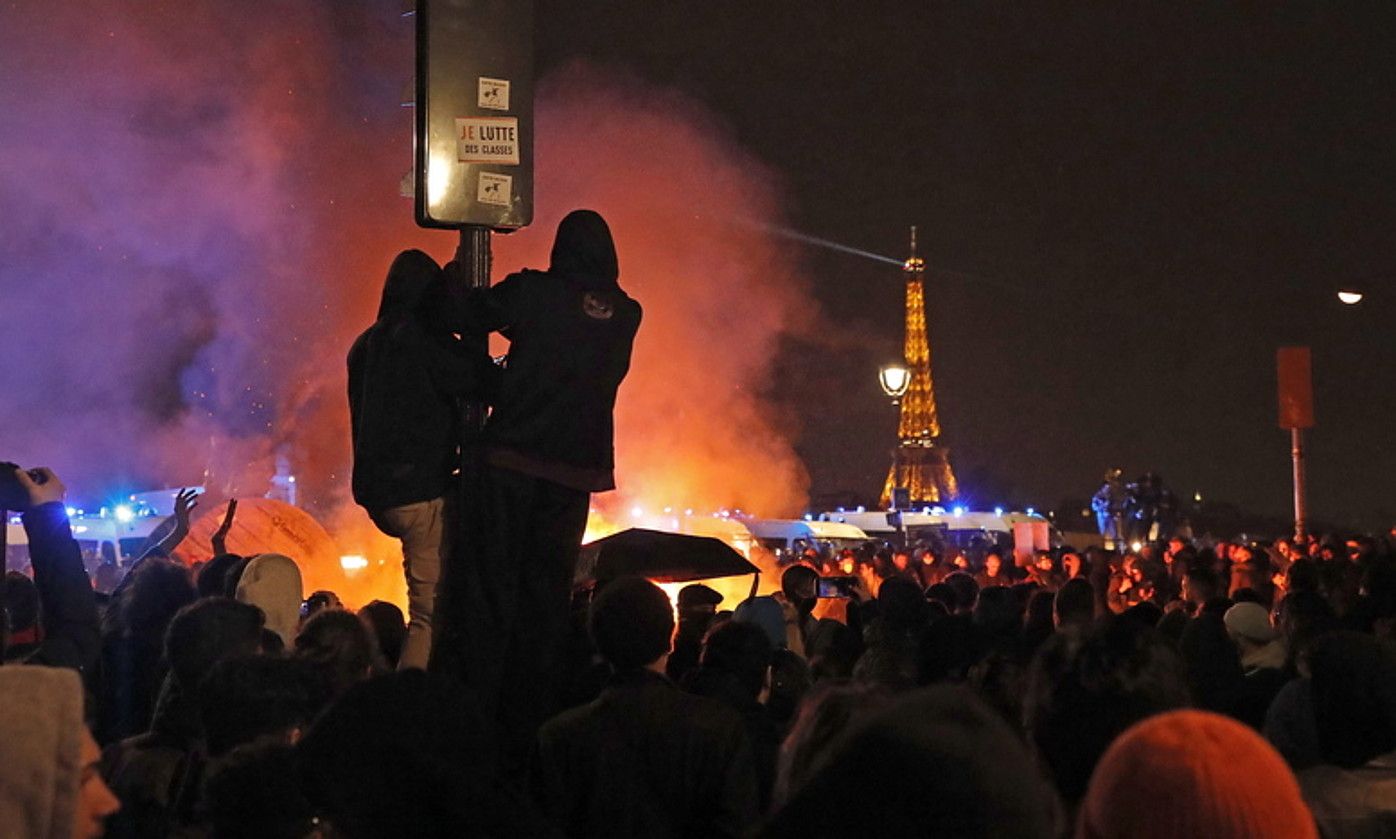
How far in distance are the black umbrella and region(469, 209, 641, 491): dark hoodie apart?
3.84 meters

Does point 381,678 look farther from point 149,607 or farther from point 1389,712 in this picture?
point 149,607

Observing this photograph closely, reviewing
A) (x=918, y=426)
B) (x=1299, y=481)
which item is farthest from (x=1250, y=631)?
(x=918, y=426)

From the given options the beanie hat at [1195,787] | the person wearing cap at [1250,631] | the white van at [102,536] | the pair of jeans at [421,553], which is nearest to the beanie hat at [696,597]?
the pair of jeans at [421,553]

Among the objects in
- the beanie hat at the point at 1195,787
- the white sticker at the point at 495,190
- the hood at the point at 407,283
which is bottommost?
the beanie hat at the point at 1195,787

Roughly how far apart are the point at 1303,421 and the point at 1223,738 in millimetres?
18675

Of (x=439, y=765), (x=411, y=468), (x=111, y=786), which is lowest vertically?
(x=111, y=786)

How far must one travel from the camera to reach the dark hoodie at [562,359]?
503cm

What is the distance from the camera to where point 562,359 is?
5.11 meters

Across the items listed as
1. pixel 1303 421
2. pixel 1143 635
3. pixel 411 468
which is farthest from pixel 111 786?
pixel 1303 421

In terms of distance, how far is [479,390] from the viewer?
521cm

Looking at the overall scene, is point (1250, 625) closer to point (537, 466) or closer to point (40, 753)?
point (537, 466)

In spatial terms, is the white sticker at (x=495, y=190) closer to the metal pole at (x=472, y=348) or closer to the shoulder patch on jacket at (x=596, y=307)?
the metal pole at (x=472, y=348)

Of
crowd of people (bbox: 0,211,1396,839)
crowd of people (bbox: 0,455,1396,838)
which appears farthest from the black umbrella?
crowd of people (bbox: 0,211,1396,839)

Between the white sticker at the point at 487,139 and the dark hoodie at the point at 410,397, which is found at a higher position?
the white sticker at the point at 487,139
